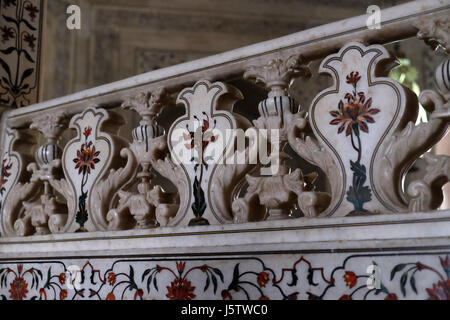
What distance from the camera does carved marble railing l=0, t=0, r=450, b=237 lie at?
1242mm

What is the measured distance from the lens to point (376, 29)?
4.36 feet

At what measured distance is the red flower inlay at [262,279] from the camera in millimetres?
1319

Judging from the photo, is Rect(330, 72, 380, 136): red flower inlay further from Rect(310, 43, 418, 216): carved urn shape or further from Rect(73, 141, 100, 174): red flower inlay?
Rect(73, 141, 100, 174): red flower inlay

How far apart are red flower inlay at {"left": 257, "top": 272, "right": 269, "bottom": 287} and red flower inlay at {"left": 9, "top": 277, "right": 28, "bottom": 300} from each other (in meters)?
0.83

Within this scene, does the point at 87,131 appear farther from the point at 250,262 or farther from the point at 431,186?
the point at 431,186

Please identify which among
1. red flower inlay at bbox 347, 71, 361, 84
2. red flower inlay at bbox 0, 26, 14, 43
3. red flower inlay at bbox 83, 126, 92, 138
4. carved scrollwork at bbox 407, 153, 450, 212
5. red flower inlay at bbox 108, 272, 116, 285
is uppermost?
red flower inlay at bbox 0, 26, 14, 43

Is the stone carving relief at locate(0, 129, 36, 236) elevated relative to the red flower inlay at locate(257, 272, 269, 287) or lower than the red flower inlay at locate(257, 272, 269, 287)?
elevated

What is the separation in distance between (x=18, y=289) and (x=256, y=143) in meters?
0.92

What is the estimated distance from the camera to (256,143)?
56.4 inches

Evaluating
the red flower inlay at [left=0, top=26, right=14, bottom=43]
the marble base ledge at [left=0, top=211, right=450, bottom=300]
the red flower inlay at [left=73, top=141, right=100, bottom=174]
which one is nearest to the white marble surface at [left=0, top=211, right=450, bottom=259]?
the marble base ledge at [left=0, top=211, right=450, bottom=300]

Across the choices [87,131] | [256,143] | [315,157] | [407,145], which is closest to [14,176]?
[87,131]

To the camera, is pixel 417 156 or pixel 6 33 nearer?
pixel 417 156

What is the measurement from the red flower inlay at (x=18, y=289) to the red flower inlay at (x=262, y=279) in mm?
833
